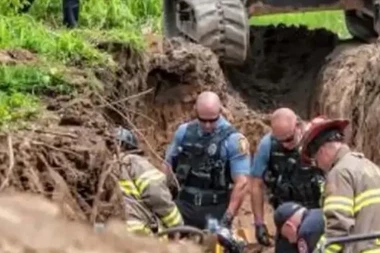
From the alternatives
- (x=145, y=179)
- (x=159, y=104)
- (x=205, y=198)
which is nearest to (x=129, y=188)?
(x=145, y=179)

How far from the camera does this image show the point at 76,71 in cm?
1110

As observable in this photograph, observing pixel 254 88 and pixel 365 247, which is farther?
pixel 254 88

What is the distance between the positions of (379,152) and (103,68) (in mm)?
3979

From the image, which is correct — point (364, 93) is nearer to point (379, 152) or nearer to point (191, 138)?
point (379, 152)

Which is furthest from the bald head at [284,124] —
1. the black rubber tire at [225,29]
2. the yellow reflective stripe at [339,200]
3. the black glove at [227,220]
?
the black rubber tire at [225,29]

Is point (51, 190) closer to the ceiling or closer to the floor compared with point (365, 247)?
closer to the ceiling

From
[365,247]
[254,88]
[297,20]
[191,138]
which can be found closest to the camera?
[365,247]

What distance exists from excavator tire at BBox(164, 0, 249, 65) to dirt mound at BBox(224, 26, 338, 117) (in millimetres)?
1120

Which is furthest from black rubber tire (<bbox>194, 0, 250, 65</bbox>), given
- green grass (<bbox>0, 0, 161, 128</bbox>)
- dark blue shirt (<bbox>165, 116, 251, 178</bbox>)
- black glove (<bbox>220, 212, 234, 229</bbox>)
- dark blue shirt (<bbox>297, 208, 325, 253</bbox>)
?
dark blue shirt (<bbox>297, 208, 325, 253</bbox>)

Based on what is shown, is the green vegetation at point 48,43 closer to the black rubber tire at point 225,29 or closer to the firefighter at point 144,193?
the firefighter at point 144,193

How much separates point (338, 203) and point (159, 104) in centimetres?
534

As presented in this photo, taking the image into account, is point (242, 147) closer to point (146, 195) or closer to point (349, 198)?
point (146, 195)

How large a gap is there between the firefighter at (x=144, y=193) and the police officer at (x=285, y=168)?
1.66 meters

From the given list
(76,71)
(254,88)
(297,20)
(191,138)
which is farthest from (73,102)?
(297,20)
